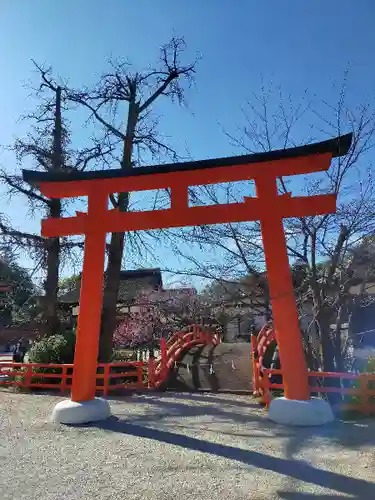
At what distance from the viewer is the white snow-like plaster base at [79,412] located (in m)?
7.05

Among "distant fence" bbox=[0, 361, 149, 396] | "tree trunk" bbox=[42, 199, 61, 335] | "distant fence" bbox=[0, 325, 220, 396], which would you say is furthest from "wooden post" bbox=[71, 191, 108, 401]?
"tree trunk" bbox=[42, 199, 61, 335]

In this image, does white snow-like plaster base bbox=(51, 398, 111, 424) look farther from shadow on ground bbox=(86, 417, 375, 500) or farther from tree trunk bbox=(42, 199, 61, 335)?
tree trunk bbox=(42, 199, 61, 335)

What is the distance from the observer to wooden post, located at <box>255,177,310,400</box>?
6.85 m

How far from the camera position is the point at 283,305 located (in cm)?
694

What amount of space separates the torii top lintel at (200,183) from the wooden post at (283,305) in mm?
161

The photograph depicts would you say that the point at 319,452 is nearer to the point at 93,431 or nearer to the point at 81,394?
the point at 93,431

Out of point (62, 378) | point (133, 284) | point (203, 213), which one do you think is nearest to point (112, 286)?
point (62, 378)

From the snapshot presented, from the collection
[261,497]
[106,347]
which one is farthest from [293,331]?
[106,347]

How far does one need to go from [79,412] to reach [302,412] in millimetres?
3666

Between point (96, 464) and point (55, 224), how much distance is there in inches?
176

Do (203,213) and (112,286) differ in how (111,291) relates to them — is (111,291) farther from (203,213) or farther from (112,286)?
(203,213)

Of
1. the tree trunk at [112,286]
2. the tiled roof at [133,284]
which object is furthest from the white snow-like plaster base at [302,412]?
the tiled roof at [133,284]

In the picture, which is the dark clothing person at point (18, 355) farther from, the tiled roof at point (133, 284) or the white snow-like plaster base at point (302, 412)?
the white snow-like plaster base at point (302, 412)

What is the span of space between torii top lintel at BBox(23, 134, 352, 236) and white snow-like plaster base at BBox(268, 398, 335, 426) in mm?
3093
